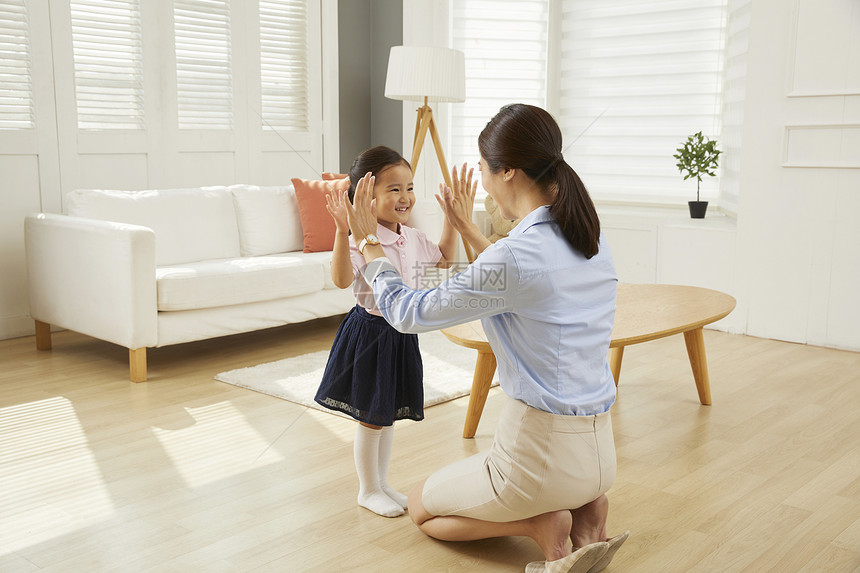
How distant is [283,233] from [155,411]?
5.20 feet

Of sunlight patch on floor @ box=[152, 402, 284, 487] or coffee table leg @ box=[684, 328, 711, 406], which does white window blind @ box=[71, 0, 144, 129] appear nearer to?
sunlight patch on floor @ box=[152, 402, 284, 487]

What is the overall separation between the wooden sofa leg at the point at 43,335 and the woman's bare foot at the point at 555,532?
290cm

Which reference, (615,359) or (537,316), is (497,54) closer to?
(615,359)

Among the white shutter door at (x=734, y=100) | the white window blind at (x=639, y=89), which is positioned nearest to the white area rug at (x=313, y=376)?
the white shutter door at (x=734, y=100)

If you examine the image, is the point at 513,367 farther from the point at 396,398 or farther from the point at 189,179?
the point at 189,179

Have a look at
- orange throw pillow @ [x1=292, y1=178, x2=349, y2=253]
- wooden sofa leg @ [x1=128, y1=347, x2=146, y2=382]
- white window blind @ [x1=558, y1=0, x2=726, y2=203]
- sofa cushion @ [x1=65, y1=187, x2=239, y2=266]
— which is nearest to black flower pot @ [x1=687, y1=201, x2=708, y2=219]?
white window blind @ [x1=558, y1=0, x2=726, y2=203]

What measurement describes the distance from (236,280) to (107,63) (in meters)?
1.49

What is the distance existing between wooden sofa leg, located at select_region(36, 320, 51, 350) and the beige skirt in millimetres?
2768

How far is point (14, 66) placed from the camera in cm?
389

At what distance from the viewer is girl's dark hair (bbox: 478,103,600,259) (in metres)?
1.61

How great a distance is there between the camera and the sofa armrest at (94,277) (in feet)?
10.7

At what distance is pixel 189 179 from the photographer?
462 cm

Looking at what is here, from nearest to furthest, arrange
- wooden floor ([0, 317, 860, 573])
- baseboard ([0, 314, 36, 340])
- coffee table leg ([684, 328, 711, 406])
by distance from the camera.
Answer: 1. wooden floor ([0, 317, 860, 573])
2. coffee table leg ([684, 328, 711, 406])
3. baseboard ([0, 314, 36, 340])

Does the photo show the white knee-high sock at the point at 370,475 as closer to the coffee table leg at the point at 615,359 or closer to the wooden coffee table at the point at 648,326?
the wooden coffee table at the point at 648,326
